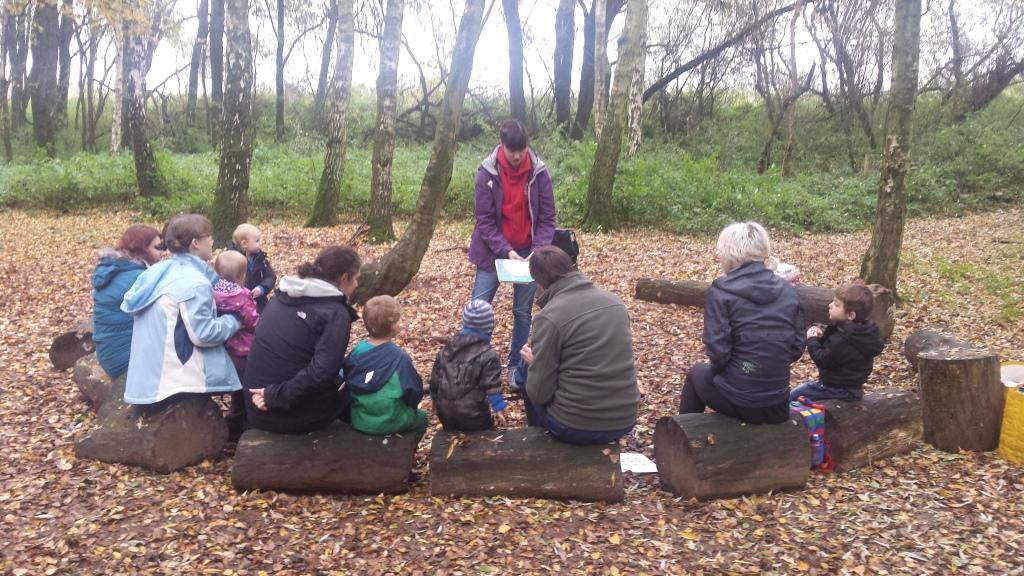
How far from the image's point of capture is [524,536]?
11.8 ft

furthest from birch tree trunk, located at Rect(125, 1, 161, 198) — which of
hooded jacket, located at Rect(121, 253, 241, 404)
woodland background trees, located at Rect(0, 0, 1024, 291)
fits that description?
hooded jacket, located at Rect(121, 253, 241, 404)

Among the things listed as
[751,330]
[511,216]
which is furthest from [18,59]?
[751,330]

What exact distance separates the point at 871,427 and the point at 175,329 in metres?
4.32

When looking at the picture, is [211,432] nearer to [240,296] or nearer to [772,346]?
[240,296]

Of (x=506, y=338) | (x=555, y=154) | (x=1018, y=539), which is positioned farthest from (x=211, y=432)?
(x=555, y=154)

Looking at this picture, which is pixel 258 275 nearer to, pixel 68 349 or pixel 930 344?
pixel 68 349

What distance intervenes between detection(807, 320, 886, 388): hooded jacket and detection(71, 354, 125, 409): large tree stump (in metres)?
4.73

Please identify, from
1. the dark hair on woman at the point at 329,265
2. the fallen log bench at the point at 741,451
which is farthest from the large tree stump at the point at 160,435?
the fallen log bench at the point at 741,451

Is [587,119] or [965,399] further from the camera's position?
[587,119]

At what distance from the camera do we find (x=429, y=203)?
7520mm

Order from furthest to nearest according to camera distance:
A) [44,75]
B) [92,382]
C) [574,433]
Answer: [44,75] < [92,382] < [574,433]

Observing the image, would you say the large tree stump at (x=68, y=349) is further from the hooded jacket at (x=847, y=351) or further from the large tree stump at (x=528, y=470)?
the hooded jacket at (x=847, y=351)

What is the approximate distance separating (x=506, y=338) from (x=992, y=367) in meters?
3.92

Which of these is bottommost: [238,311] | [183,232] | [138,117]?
[238,311]
